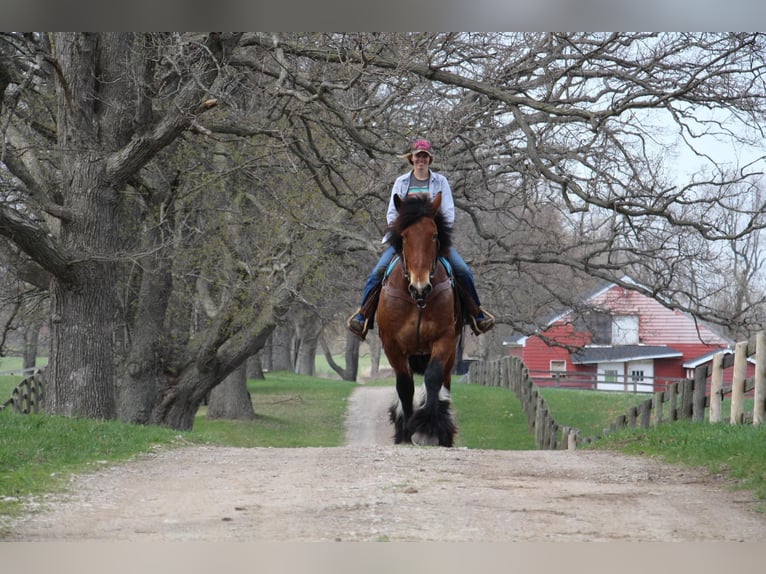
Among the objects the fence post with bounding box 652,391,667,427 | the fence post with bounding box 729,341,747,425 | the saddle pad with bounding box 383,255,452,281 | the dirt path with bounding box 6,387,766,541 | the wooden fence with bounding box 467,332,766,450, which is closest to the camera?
the dirt path with bounding box 6,387,766,541

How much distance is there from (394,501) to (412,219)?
14.4ft

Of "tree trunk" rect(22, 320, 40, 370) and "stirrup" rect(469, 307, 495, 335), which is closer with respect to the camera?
"stirrup" rect(469, 307, 495, 335)

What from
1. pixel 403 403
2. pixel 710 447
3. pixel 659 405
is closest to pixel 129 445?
pixel 403 403

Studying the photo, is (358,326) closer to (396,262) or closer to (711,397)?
(396,262)

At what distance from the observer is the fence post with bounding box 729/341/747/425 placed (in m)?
12.8

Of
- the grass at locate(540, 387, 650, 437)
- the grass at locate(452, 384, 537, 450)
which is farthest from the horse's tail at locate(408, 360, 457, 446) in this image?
the grass at locate(540, 387, 650, 437)

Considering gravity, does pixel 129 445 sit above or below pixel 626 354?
below

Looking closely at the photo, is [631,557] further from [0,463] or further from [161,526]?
[0,463]

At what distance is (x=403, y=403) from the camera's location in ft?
40.5

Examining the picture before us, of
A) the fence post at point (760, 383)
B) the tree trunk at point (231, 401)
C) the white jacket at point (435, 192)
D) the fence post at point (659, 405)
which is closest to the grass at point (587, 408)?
the tree trunk at point (231, 401)

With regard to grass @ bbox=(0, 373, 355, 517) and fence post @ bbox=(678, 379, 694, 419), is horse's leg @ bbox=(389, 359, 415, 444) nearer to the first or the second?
grass @ bbox=(0, 373, 355, 517)

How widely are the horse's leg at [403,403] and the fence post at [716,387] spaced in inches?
169

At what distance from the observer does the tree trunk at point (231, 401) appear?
29.2 meters
